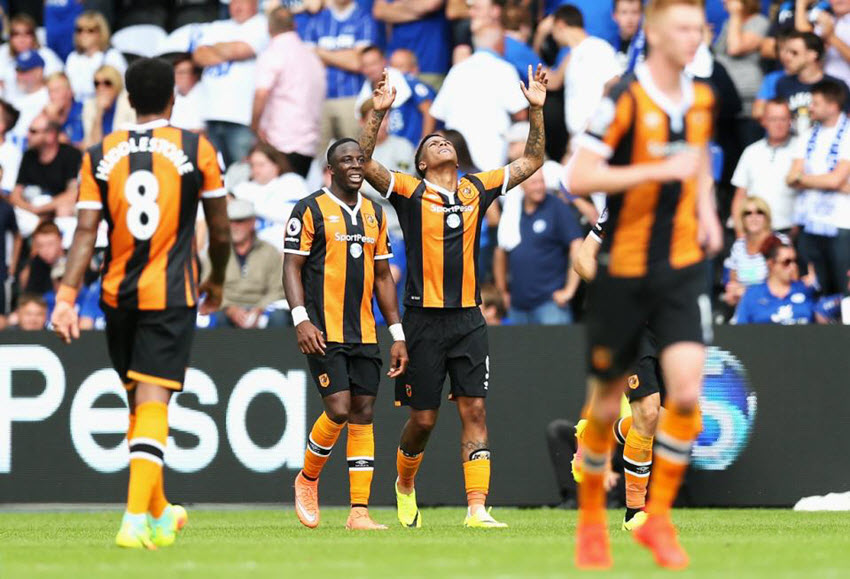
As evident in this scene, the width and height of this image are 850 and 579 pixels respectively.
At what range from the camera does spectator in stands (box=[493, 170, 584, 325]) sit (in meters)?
14.9

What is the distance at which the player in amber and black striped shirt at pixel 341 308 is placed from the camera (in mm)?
10719

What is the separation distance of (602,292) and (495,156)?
28.3 ft

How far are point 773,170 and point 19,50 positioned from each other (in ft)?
28.5

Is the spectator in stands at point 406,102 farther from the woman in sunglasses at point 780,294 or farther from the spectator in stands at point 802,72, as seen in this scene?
the woman in sunglasses at point 780,294

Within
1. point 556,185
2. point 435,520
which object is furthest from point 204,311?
point 556,185

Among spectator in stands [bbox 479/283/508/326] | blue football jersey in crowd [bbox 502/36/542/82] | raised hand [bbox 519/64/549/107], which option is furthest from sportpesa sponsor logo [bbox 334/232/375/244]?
blue football jersey in crowd [bbox 502/36/542/82]

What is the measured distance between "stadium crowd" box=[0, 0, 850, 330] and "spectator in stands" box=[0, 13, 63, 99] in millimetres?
30

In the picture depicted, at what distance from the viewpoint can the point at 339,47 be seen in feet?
57.3

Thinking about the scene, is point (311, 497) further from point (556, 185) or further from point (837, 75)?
point (837, 75)

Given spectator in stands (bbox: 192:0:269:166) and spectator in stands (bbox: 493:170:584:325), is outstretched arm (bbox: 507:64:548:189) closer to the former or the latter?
spectator in stands (bbox: 493:170:584:325)

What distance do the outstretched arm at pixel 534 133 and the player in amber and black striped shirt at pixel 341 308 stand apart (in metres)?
0.98

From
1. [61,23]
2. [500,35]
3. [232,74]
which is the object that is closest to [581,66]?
[500,35]

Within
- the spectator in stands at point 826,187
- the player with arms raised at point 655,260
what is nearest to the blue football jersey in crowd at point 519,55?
the spectator in stands at point 826,187

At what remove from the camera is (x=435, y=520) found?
39.2ft
